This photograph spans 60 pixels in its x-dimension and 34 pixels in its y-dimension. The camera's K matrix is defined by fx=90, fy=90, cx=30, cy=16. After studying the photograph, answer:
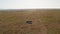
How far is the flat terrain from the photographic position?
0.78 metres

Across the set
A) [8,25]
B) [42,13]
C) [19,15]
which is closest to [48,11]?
[42,13]

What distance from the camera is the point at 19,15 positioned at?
0.81 metres

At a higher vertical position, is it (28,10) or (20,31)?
(28,10)

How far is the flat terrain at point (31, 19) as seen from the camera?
2.56ft

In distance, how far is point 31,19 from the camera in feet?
2.65

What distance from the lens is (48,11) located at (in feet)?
2.72
